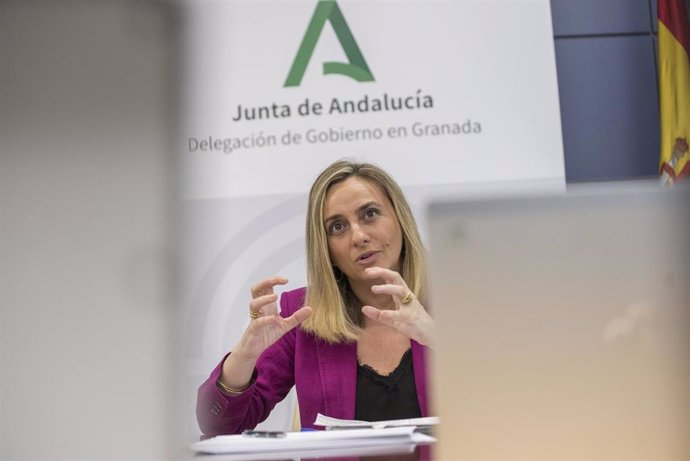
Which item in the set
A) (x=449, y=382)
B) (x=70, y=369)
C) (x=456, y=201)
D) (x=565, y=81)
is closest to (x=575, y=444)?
(x=449, y=382)

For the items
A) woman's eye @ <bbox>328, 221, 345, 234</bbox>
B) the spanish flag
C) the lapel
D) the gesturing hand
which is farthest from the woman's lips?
the spanish flag

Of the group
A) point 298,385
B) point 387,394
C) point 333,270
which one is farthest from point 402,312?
point 333,270

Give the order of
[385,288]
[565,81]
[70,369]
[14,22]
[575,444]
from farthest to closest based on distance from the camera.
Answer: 1. [565,81]
2. [385,288]
3. [14,22]
4. [70,369]
5. [575,444]

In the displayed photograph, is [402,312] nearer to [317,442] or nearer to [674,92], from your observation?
[317,442]

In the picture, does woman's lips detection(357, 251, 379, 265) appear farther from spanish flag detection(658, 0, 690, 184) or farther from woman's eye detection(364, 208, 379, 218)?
spanish flag detection(658, 0, 690, 184)

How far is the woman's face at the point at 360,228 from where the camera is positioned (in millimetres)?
2223

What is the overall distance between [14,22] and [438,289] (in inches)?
23.2

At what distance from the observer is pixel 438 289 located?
0.68 meters

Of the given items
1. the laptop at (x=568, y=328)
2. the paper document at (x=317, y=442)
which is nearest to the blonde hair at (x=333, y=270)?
the paper document at (x=317, y=442)

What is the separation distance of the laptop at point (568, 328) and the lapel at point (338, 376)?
1313 millimetres

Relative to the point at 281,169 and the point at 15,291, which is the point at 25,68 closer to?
the point at 15,291

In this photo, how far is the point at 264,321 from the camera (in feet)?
5.55

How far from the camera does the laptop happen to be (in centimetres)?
66

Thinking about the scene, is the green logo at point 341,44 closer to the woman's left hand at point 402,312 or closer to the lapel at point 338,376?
the lapel at point 338,376
